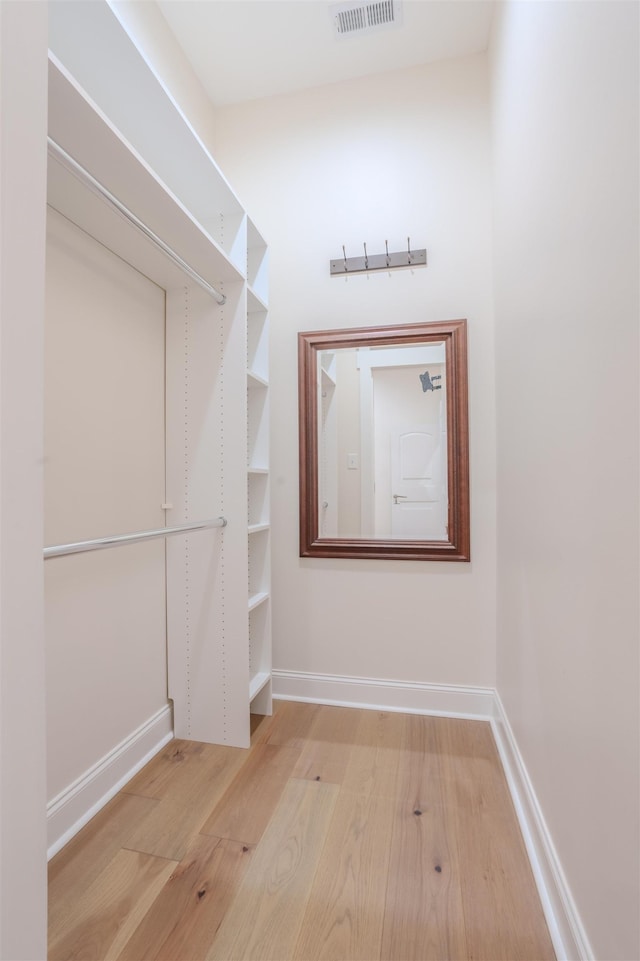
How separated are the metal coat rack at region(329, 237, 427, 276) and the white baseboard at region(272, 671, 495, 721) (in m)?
1.92

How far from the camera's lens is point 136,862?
3.96ft

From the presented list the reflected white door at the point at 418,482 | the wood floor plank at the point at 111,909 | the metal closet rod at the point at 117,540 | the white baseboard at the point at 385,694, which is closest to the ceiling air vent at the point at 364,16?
the reflected white door at the point at 418,482

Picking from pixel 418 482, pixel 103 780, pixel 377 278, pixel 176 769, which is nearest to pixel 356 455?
pixel 418 482

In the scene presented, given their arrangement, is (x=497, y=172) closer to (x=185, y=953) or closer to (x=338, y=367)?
(x=338, y=367)

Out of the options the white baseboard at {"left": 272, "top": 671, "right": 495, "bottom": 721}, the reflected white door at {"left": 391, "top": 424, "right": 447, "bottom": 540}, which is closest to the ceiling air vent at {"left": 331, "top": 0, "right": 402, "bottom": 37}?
the reflected white door at {"left": 391, "top": 424, "right": 447, "bottom": 540}

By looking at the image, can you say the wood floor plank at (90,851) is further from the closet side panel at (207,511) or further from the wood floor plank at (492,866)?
the wood floor plank at (492,866)

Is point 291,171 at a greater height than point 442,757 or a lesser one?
greater

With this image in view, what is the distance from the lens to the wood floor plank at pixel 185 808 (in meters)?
1.27

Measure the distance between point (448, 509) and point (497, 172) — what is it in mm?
1426

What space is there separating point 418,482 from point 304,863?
144 cm

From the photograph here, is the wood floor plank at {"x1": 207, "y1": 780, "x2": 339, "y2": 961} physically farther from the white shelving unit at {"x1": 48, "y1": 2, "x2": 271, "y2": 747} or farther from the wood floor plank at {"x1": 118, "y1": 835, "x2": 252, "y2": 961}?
the white shelving unit at {"x1": 48, "y1": 2, "x2": 271, "y2": 747}

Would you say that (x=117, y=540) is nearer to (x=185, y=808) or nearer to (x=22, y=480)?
(x=22, y=480)

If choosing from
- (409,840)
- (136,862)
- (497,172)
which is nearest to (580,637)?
(409,840)

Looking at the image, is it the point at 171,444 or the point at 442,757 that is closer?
the point at 442,757
